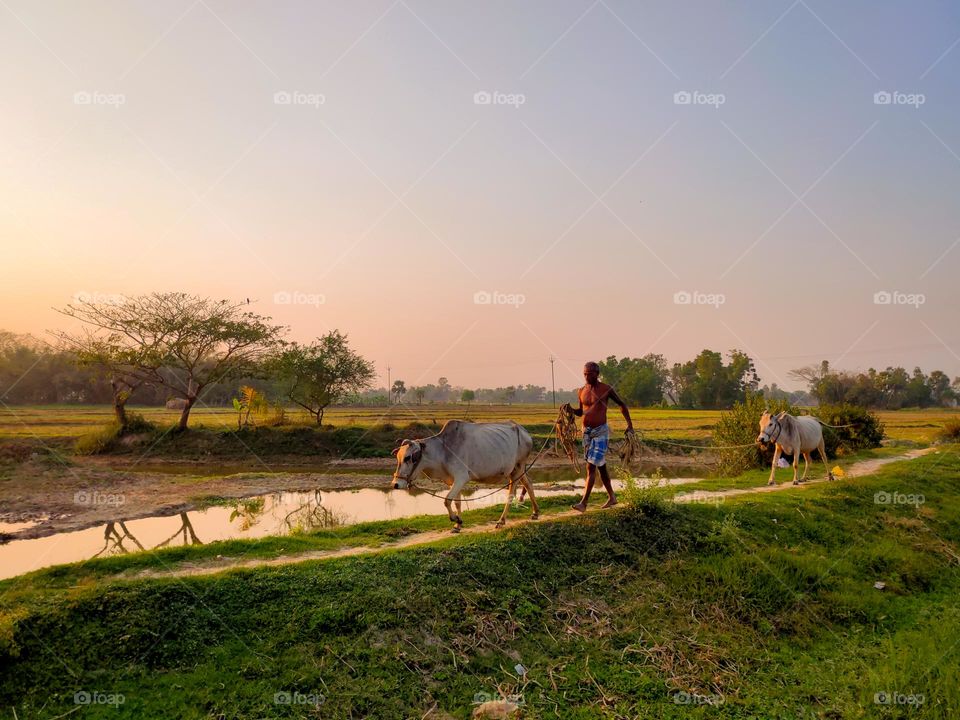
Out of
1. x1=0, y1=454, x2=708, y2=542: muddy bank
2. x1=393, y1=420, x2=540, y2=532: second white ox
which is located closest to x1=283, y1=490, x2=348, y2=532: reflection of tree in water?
x1=0, y1=454, x2=708, y2=542: muddy bank

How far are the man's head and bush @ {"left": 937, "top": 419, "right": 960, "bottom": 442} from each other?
1003 inches

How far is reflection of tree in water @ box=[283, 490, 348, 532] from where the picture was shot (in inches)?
543

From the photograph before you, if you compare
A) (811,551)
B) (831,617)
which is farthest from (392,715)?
(811,551)

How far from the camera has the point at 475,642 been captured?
21.6 feet

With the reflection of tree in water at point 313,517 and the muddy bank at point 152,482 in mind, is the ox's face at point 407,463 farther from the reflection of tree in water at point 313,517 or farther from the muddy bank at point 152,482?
the reflection of tree in water at point 313,517

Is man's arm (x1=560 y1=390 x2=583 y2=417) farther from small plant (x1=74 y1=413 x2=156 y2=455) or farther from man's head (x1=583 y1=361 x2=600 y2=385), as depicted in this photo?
small plant (x1=74 y1=413 x2=156 y2=455)

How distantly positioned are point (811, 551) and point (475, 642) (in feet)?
21.5

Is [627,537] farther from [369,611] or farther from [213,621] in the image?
[213,621]

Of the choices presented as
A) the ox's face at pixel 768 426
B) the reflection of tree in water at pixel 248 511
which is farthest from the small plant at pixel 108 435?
the ox's face at pixel 768 426

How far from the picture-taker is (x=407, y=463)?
29.0 ft

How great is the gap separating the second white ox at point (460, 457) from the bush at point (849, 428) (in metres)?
17.6

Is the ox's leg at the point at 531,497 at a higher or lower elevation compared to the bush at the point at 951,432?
higher

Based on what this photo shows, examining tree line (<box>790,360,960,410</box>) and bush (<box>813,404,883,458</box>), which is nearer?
bush (<box>813,404,883,458</box>)

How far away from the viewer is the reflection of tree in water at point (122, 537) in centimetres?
1175
